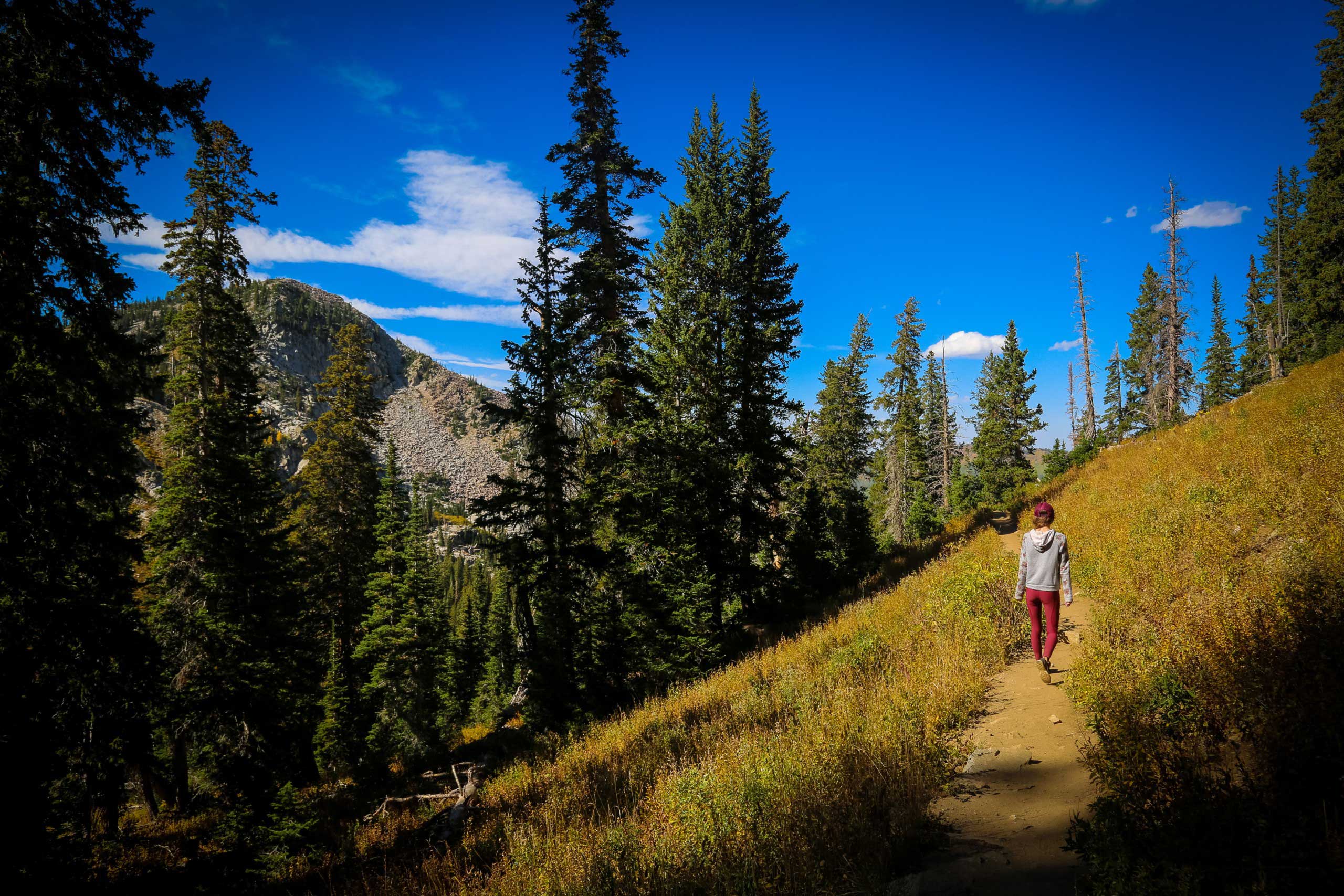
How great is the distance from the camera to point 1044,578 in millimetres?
6719

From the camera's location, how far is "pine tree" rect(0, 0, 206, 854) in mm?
6867

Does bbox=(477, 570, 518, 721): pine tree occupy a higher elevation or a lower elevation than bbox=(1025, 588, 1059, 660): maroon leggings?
lower

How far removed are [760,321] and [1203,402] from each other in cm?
6889

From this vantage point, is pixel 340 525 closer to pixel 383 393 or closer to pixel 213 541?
pixel 213 541

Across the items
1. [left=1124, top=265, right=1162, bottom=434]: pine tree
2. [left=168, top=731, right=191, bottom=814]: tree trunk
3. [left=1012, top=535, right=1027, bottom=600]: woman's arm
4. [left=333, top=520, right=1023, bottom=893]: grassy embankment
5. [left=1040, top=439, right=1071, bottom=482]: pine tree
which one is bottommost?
[left=168, top=731, right=191, bottom=814]: tree trunk

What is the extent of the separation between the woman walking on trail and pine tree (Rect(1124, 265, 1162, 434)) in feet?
176

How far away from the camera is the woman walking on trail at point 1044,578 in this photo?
6.59 metres

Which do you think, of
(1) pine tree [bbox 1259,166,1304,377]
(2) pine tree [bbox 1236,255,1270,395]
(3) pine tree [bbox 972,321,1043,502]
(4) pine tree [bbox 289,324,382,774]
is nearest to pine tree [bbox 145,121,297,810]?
(4) pine tree [bbox 289,324,382,774]

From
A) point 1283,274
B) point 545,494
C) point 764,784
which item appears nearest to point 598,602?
point 545,494

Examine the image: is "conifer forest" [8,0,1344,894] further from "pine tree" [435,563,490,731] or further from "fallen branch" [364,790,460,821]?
"pine tree" [435,563,490,731]

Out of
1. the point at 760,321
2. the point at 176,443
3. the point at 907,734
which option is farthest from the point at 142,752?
the point at 760,321

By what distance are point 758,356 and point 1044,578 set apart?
11707mm

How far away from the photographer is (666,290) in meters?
15.5

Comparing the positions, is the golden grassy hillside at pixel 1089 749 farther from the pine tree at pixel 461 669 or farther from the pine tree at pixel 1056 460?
the pine tree at pixel 1056 460
